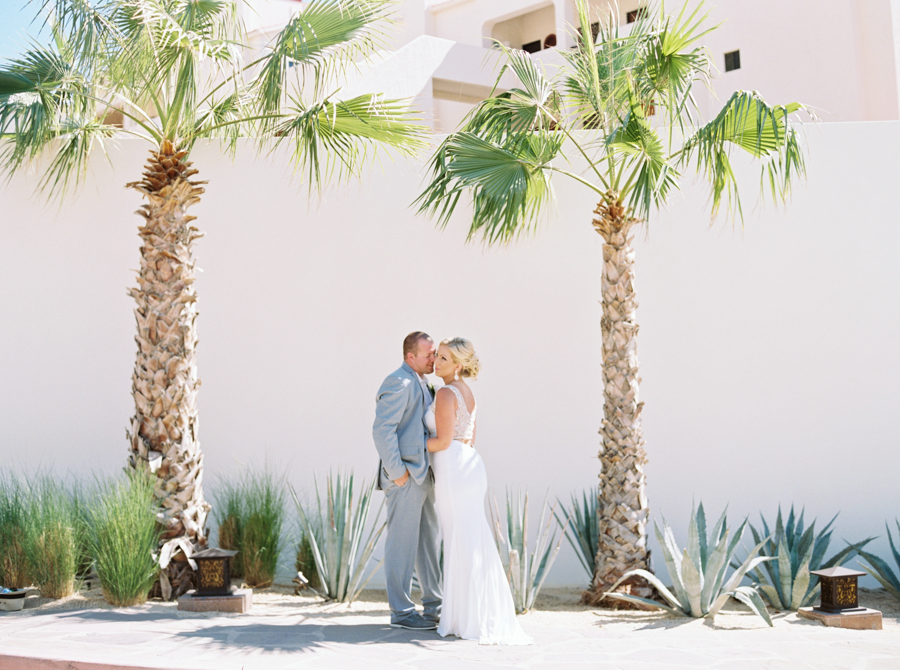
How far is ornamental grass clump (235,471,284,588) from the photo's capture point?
6941mm

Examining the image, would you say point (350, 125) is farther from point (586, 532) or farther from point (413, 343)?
point (586, 532)

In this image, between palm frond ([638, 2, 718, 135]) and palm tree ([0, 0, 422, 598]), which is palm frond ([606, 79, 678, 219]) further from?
palm tree ([0, 0, 422, 598])

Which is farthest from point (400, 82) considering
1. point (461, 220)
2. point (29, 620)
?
point (29, 620)

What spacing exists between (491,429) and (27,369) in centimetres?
447

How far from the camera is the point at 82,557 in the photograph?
6523 mm

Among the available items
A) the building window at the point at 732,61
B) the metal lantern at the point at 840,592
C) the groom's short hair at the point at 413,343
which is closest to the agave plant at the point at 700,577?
the metal lantern at the point at 840,592

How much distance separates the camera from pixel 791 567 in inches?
263

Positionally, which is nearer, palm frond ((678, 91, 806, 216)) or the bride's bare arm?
the bride's bare arm

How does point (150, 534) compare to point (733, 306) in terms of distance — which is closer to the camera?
point (150, 534)

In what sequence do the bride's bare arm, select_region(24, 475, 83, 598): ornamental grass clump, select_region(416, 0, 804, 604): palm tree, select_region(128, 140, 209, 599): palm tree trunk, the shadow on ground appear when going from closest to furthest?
the shadow on ground
the bride's bare arm
select_region(24, 475, 83, 598): ornamental grass clump
select_region(128, 140, 209, 599): palm tree trunk
select_region(416, 0, 804, 604): palm tree

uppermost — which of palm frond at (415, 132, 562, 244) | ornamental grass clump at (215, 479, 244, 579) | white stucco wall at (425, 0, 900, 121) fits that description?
white stucco wall at (425, 0, 900, 121)

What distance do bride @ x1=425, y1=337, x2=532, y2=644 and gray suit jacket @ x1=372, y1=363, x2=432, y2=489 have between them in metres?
0.10

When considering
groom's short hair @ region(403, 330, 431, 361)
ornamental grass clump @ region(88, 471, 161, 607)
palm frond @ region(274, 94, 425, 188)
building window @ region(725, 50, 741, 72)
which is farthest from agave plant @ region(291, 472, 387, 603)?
building window @ region(725, 50, 741, 72)

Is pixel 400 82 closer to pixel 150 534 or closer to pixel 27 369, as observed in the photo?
pixel 27 369
